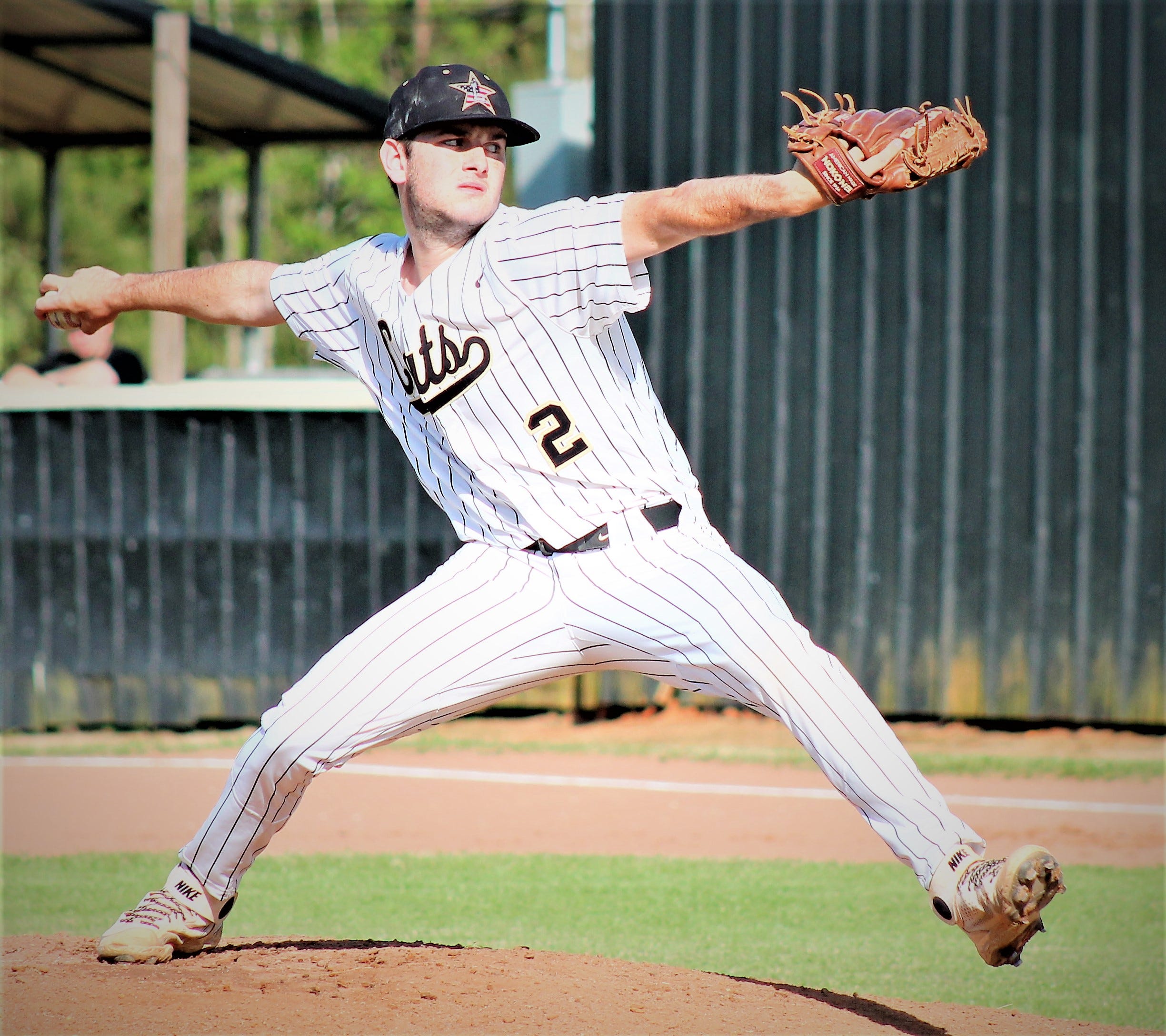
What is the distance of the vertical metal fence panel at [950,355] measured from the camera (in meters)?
8.16

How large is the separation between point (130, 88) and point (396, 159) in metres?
8.25

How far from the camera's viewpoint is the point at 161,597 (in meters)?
8.41

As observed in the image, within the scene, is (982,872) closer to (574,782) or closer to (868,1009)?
(868,1009)

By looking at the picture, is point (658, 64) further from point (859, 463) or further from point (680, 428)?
point (859, 463)

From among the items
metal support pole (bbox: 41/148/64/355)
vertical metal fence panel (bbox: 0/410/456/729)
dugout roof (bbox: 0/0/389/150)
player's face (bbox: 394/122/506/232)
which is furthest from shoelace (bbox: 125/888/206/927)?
metal support pole (bbox: 41/148/64/355)

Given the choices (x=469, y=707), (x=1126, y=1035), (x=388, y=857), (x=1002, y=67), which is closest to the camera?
(x=1126, y=1035)

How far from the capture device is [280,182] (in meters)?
25.4

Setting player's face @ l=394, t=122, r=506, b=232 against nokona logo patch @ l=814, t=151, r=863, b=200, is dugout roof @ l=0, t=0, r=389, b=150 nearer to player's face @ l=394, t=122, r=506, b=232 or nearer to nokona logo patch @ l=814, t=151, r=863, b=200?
player's face @ l=394, t=122, r=506, b=232

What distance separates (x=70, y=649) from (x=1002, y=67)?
22.6ft

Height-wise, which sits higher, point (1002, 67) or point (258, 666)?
point (1002, 67)

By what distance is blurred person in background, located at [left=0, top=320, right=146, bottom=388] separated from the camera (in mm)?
8523

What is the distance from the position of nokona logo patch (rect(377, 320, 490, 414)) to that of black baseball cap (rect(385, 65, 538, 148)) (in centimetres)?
50

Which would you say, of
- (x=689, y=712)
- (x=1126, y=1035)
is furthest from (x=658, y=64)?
(x=1126, y=1035)

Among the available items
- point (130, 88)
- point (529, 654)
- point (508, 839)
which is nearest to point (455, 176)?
point (529, 654)
